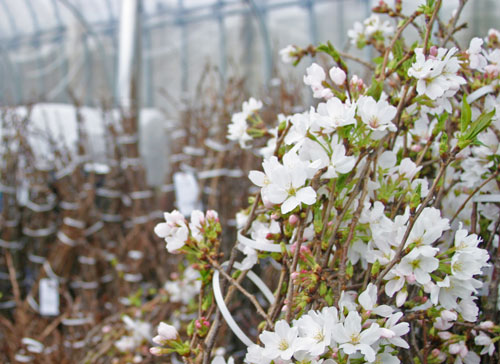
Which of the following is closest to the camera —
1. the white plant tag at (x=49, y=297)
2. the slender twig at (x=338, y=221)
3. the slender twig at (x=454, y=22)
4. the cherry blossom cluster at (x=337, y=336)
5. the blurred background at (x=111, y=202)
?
the cherry blossom cluster at (x=337, y=336)

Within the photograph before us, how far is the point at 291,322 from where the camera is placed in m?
0.54

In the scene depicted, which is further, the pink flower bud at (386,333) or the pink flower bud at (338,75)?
the pink flower bud at (338,75)

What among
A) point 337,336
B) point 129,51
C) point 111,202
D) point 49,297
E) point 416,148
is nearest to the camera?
point 337,336

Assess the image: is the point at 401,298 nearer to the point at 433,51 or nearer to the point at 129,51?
the point at 433,51

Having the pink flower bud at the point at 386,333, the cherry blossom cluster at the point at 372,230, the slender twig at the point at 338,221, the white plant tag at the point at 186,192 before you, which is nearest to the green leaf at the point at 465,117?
the cherry blossom cluster at the point at 372,230

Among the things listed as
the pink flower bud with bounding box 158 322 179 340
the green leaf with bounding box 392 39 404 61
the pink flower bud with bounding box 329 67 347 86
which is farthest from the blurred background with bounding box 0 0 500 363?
the pink flower bud with bounding box 158 322 179 340

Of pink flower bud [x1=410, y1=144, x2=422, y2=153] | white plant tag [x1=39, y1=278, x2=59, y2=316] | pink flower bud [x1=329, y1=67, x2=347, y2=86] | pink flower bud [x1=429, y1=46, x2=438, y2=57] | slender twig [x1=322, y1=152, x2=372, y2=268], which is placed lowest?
white plant tag [x1=39, y1=278, x2=59, y2=316]

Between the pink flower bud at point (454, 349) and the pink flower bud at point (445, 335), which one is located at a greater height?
the pink flower bud at point (445, 335)

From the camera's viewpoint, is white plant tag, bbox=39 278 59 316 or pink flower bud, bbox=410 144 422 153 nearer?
pink flower bud, bbox=410 144 422 153

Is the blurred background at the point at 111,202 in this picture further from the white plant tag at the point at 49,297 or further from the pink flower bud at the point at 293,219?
the pink flower bud at the point at 293,219

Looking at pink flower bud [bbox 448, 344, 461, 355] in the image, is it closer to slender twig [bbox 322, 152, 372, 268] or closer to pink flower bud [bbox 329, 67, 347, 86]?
slender twig [bbox 322, 152, 372, 268]

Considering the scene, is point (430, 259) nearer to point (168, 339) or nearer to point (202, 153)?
point (168, 339)

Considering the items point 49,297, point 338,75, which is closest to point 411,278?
point 338,75

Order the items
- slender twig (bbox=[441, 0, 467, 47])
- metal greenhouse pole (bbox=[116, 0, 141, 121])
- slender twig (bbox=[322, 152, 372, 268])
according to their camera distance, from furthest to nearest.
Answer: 1. metal greenhouse pole (bbox=[116, 0, 141, 121])
2. slender twig (bbox=[441, 0, 467, 47])
3. slender twig (bbox=[322, 152, 372, 268])
